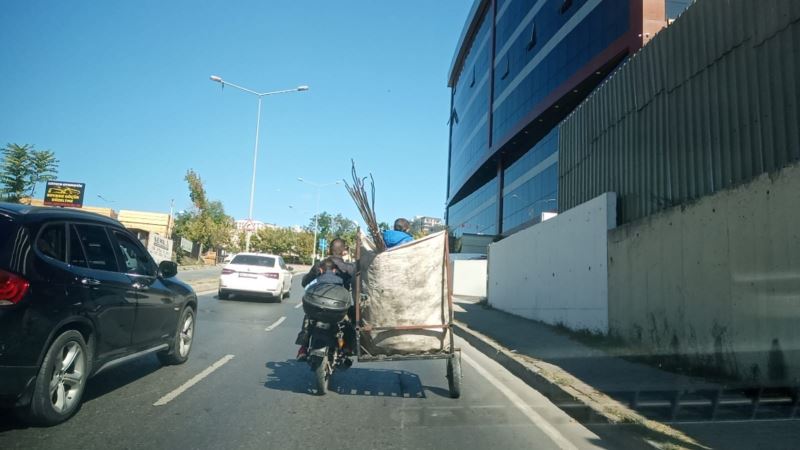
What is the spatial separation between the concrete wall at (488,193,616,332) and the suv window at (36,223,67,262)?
8697 mm

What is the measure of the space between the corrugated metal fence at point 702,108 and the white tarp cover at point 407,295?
3884 millimetres

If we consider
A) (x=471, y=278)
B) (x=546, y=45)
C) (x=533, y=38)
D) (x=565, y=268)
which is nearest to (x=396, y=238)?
(x=565, y=268)

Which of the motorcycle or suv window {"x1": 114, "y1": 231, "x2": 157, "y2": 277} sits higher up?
suv window {"x1": 114, "y1": 231, "x2": 157, "y2": 277}

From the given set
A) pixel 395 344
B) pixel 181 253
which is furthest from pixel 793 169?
pixel 181 253

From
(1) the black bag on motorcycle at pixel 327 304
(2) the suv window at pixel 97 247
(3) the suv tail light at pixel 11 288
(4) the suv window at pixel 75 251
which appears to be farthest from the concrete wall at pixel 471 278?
(3) the suv tail light at pixel 11 288

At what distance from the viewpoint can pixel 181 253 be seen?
50.0 metres

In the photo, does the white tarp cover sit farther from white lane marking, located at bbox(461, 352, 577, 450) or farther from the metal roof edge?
the metal roof edge

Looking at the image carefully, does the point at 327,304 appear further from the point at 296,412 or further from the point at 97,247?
the point at 97,247

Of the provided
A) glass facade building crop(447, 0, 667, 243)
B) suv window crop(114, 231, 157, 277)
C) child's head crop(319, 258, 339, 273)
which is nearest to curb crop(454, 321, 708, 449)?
child's head crop(319, 258, 339, 273)

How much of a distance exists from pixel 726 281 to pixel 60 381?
7.04 m

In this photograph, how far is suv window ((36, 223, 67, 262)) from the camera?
4.75 metres

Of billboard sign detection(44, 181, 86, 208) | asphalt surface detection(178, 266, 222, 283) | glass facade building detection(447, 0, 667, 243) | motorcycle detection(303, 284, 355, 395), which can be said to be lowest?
motorcycle detection(303, 284, 355, 395)

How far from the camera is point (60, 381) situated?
185 inches

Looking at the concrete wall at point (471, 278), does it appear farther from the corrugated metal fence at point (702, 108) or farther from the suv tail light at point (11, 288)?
the suv tail light at point (11, 288)
